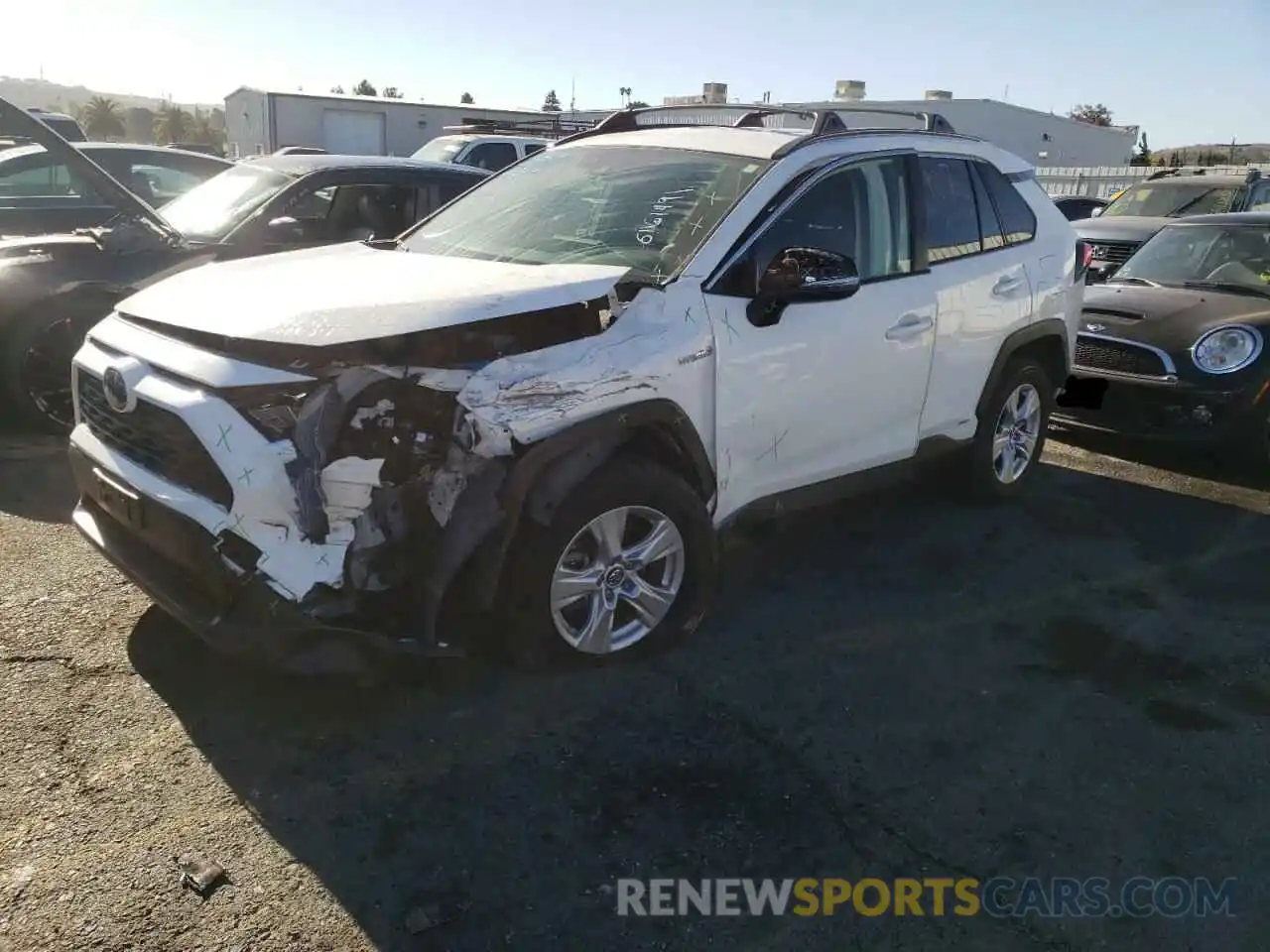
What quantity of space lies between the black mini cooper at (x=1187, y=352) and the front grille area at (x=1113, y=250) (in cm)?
426

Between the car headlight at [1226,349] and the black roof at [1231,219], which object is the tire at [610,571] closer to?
the car headlight at [1226,349]

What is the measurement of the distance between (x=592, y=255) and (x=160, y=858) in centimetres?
253

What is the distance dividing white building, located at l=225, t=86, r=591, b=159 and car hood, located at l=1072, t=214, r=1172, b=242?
20.8 metres

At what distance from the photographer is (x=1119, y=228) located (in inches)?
481

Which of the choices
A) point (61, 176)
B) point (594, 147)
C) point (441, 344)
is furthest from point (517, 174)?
point (61, 176)

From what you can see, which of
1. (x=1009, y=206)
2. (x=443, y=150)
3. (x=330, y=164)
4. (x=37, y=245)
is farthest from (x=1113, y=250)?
(x=37, y=245)

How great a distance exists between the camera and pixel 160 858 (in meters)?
2.69

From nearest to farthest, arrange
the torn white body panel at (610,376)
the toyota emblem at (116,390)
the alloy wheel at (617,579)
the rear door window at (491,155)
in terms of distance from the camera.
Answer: the torn white body panel at (610,376) < the toyota emblem at (116,390) < the alloy wheel at (617,579) < the rear door window at (491,155)

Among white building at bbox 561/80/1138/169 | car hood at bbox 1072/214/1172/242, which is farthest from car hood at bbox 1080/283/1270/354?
white building at bbox 561/80/1138/169

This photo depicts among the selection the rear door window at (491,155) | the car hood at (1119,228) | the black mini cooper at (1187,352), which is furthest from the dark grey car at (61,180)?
the car hood at (1119,228)

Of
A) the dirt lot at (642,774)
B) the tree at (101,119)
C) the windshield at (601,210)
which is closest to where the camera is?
the dirt lot at (642,774)

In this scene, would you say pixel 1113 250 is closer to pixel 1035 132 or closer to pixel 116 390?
pixel 116 390

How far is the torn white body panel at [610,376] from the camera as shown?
3213mm

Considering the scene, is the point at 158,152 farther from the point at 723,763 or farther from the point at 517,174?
the point at 723,763
